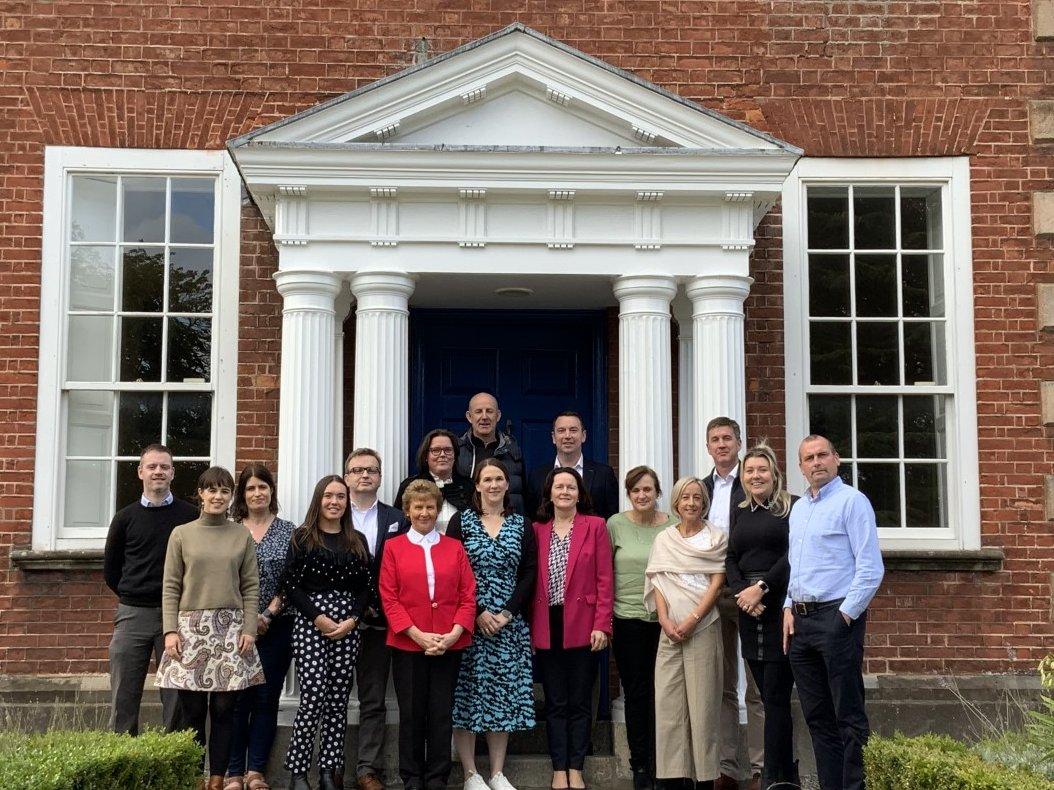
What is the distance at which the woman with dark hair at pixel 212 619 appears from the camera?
6.66m

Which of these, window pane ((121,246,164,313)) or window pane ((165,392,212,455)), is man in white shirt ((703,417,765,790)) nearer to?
window pane ((165,392,212,455))

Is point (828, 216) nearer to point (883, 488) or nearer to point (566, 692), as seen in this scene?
point (883, 488)

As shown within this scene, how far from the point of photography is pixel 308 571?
22.7 ft

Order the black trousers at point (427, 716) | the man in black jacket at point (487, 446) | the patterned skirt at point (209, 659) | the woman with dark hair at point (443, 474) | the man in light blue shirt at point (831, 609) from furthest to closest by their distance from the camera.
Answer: the man in black jacket at point (487, 446) < the woman with dark hair at point (443, 474) < the black trousers at point (427, 716) < the patterned skirt at point (209, 659) < the man in light blue shirt at point (831, 609)

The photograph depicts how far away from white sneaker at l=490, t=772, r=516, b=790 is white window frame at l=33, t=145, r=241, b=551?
3235 millimetres

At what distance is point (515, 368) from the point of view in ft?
31.0

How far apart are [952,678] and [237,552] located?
5123 mm

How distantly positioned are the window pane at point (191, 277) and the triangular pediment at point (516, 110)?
5.58 ft

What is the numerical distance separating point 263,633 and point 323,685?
47cm

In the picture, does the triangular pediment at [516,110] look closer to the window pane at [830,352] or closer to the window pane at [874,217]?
the window pane at [874,217]

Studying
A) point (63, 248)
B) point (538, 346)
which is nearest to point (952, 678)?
point (538, 346)

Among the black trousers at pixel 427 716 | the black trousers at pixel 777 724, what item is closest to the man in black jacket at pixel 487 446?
the black trousers at pixel 427 716

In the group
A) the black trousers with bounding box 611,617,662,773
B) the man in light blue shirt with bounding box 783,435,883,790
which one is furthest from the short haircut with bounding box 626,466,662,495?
the man in light blue shirt with bounding box 783,435,883,790

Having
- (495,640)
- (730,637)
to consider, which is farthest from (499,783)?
(730,637)
